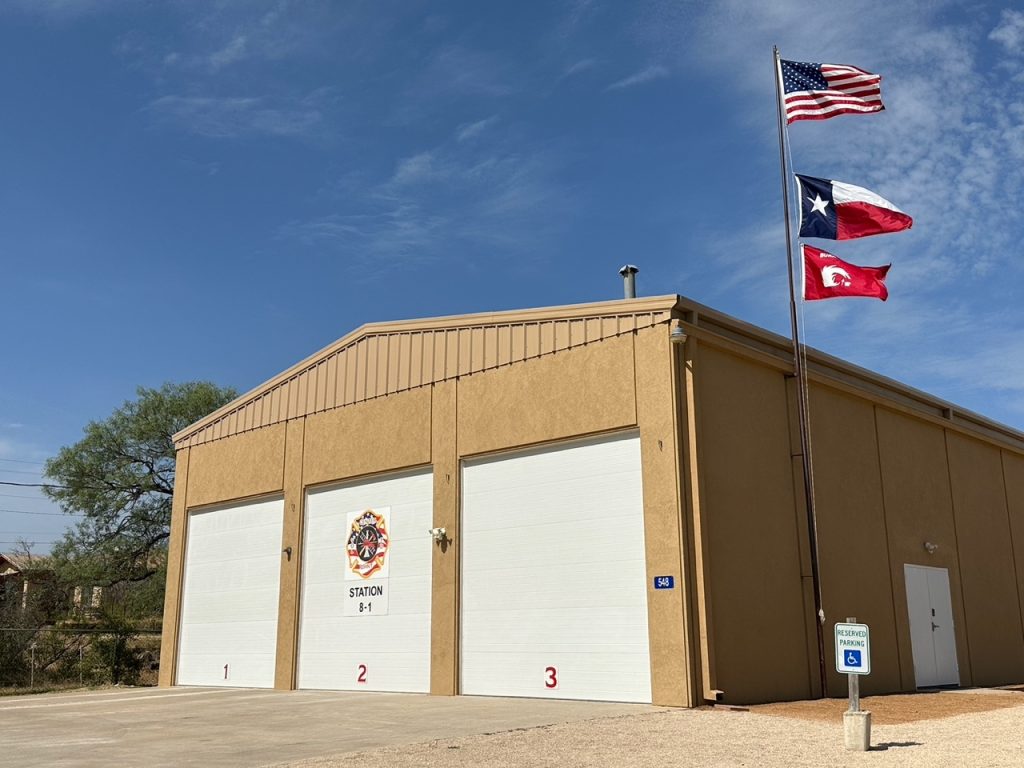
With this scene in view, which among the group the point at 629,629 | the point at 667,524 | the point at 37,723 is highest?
the point at 667,524

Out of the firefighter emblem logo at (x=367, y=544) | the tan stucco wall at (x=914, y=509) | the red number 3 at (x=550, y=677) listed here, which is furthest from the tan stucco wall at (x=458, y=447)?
the tan stucco wall at (x=914, y=509)

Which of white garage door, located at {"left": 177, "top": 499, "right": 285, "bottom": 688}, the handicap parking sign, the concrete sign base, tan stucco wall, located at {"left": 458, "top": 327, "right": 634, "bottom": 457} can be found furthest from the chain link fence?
the concrete sign base

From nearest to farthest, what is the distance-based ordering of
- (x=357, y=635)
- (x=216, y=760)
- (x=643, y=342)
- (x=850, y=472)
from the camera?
1. (x=216, y=760)
2. (x=643, y=342)
3. (x=850, y=472)
4. (x=357, y=635)

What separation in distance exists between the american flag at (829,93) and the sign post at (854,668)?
9.86 meters

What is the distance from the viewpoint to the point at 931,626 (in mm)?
20172

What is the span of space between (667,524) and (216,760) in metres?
7.56

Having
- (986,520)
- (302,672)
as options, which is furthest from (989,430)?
(302,672)

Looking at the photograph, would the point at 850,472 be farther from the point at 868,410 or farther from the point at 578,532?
the point at 578,532

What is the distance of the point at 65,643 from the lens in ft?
92.6

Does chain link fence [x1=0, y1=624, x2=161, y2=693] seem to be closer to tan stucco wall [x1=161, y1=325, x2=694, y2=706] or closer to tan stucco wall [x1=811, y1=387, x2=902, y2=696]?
tan stucco wall [x1=161, y1=325, x2=694, y2=706]

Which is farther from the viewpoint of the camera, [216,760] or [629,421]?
[629,421]

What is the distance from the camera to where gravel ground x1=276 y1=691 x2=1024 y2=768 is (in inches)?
368

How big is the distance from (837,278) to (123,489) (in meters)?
39.0

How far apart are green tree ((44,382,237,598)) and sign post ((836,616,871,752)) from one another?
128ft
